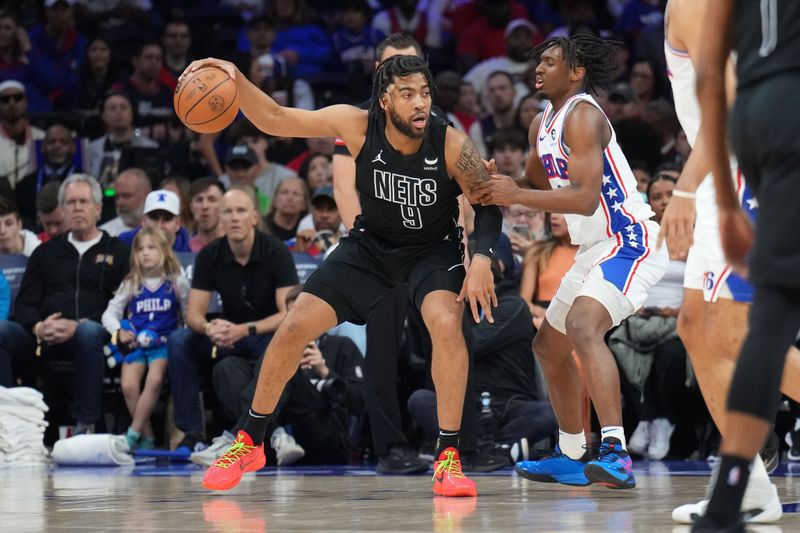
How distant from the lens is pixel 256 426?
19.4ft

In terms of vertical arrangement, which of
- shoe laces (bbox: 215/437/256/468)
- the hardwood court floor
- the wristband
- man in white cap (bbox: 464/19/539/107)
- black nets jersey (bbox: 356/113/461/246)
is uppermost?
man in white cap (bbox: 464/19/539/107)

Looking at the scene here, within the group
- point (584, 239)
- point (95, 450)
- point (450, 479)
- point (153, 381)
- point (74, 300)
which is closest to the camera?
point (450, 479)

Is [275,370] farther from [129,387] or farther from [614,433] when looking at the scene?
[129,387]

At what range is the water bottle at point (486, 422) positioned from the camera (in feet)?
25.8

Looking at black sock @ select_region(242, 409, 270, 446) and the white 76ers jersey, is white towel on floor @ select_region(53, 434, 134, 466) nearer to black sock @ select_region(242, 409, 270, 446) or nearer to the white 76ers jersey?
black sock @ select_region(242, 409, 270, 446)

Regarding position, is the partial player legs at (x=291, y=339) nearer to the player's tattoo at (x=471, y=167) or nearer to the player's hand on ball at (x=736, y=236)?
the player's tattoo at (x=471, y=167)

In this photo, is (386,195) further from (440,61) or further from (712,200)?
(440,61)

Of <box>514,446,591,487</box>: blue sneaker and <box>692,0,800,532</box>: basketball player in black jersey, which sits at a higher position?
<box>692,0,800,532</box>: basketball player in black jersey

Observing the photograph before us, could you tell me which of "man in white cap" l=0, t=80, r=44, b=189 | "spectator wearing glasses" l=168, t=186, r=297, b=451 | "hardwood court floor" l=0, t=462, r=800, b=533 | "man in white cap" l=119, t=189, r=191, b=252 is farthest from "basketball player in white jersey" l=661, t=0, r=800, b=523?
"man in white cap" l=0, t=80, r=44, b=189

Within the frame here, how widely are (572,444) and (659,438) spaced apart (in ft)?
8.16

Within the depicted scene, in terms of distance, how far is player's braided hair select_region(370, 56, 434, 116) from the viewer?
5828 millimetres

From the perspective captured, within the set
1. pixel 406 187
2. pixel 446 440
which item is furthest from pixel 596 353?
pixel 406 187

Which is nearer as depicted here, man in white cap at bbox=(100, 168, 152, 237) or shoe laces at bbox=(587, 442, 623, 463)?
Result: shoe laces at bbox=(587, 442, 623, 463)

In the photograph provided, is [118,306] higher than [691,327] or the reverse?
higher
